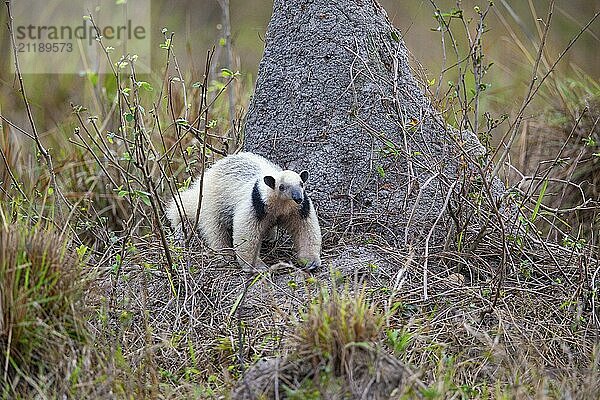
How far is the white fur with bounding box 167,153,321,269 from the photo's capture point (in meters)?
4.92

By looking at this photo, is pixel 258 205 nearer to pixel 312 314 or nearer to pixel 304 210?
pixel 304 210

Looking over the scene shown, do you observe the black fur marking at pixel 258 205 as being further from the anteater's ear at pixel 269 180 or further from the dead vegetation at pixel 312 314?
the dead vegetation at pixel 312 314

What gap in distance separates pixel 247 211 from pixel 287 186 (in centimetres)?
37

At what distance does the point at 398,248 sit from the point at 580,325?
114 cm

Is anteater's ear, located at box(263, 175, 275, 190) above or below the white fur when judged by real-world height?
above

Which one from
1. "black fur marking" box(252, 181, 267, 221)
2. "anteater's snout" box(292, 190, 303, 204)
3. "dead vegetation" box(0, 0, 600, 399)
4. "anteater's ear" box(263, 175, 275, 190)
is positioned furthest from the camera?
"black fur marking" box(252, 181, 267, 221)

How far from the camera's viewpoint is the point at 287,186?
4855mm

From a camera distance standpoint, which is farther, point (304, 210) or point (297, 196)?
point (304, 210)

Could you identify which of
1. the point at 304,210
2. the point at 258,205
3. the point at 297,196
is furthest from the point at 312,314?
the point at 258,205

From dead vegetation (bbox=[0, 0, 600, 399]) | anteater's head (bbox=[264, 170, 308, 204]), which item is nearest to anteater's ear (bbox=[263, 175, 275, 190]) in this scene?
anteater's head (bbox=[264, 170, 308, 204])

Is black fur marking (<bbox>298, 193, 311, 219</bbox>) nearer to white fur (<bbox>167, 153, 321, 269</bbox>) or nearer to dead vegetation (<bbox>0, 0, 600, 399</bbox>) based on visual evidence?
white fur (<bbox>167, 153, 321, 269</bbox>)

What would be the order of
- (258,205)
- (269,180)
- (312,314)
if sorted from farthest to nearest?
(258,205) < (269,180) < (312,314)

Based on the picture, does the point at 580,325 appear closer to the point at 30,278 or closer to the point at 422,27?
the point at 30,278

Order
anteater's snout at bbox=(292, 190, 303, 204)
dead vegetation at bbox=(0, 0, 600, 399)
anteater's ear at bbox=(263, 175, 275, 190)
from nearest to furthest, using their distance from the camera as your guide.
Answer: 1. dead vegetation at bbox=(0, 0, 600, 399)
2. anteater's snout at bbox=(292, 190, 303, 204)
3. anteater's ear at bbox=(263, 175, 275, 190)
